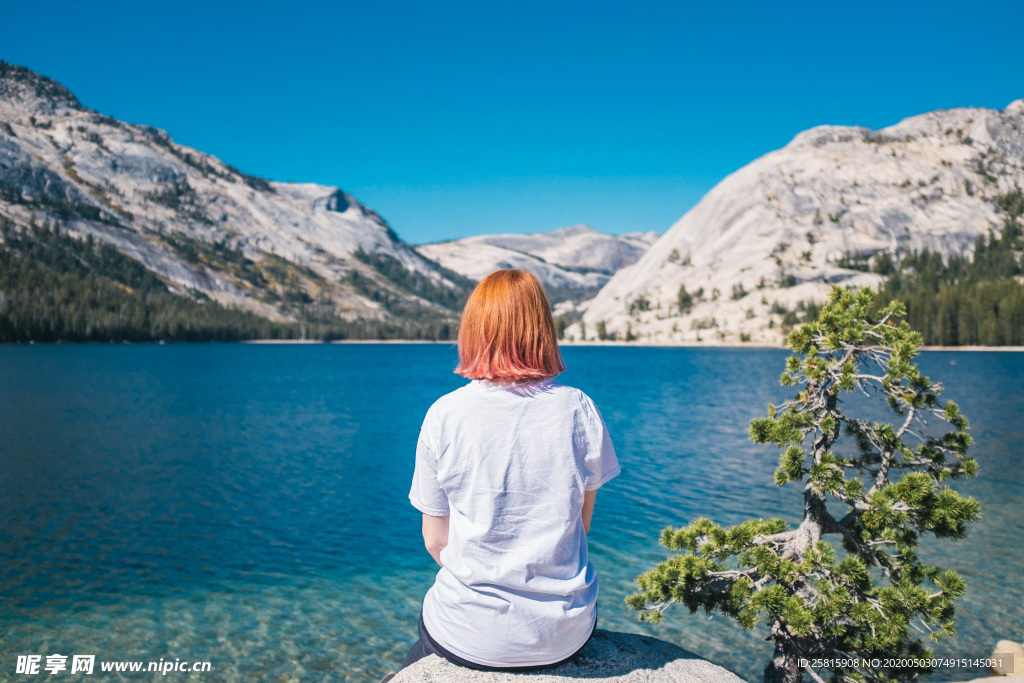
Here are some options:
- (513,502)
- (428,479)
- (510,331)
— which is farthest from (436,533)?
(510,331)

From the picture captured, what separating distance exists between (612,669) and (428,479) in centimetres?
199

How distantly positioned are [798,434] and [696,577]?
7.86ft

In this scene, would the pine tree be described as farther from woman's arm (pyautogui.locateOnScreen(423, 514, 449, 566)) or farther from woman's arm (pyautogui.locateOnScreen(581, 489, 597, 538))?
woman's arm (pyautogui.locateOnScreen(423, 514, 449, 566))

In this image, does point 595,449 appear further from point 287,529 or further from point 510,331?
point 287,529

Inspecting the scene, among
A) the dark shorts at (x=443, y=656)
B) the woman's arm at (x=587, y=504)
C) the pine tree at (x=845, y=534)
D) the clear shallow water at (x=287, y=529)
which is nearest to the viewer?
the dark shorts at (x=443, y=656)

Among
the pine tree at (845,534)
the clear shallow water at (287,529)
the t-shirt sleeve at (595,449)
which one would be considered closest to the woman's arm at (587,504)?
the t-shirt sleeve at (595,449)

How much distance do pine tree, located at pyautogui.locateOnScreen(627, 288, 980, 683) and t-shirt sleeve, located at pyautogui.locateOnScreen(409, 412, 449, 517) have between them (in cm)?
562

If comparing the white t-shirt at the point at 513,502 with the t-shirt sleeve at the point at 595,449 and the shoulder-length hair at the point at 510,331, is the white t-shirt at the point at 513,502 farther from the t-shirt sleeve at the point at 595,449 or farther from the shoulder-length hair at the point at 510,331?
the shoulder-length hair at the point at 510,331

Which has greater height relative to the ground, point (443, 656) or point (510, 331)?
point (510, 331)

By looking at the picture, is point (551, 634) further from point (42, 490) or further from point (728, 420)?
point (728, 420)

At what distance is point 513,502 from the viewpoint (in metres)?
4.00

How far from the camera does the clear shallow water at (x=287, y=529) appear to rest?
14.4m

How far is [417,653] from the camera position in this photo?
15.3ft

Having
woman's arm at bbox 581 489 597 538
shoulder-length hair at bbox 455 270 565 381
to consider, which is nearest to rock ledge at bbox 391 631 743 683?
woman's arm at bbox 581 489 597 538
